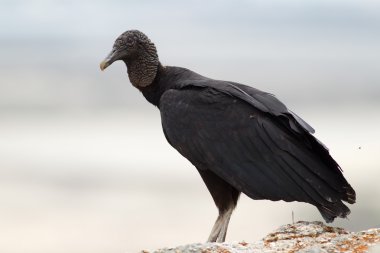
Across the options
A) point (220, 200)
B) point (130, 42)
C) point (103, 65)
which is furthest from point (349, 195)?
point (130, 42)

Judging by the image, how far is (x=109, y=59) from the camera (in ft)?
28.1

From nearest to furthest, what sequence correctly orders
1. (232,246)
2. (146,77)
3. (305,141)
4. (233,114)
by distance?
(232,246) < (305,141) < (233,114) < (146,77)

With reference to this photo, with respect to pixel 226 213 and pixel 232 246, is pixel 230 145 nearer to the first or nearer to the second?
pixel 226 213

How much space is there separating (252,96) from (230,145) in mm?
628

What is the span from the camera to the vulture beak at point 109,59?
27.6 feet

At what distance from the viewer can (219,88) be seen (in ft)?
25.6

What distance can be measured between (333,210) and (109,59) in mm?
3306

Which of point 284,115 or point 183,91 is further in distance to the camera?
point 183,91

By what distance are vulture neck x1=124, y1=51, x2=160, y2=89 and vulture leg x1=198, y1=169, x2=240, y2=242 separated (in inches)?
61.0

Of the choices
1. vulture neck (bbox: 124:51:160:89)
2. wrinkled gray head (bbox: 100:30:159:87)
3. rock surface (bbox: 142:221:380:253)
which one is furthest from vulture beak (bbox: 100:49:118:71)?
rock surface (bbox: 142:221:380:253)

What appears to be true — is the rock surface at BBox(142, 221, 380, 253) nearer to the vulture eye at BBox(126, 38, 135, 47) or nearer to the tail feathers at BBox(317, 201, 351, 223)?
the tail feathers at BBox(317, 201, 351, 223)

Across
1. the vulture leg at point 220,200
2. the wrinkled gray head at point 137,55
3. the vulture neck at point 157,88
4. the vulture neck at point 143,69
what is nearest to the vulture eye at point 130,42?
the wrinkled gray head at point 137,55

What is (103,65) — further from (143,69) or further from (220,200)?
(220,200)

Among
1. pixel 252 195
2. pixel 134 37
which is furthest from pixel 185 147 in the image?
pixel 134 37
